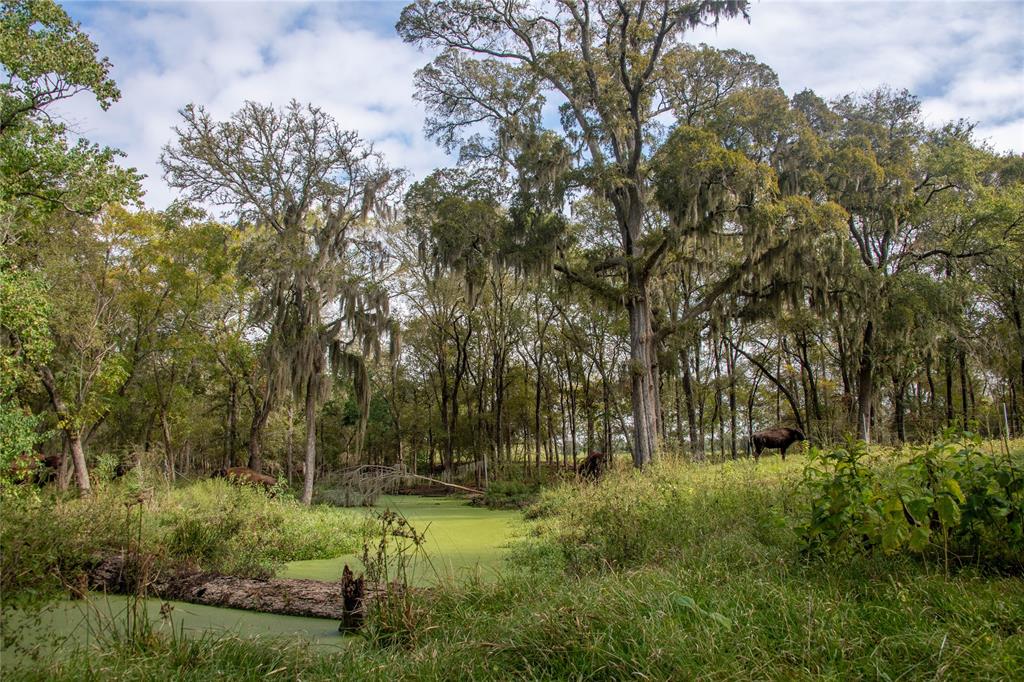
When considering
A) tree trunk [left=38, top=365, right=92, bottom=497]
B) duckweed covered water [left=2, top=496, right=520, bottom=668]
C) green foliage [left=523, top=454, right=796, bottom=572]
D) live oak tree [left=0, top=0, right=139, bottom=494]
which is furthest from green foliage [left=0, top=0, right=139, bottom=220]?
green foliage [left=523, top=454, right=796, bottom=572]

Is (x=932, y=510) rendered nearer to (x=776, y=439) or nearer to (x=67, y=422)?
(x=776, y=439)

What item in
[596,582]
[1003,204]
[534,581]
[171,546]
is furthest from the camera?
[1003,204]

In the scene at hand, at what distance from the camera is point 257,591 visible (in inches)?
227

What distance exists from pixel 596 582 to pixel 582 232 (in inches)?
755

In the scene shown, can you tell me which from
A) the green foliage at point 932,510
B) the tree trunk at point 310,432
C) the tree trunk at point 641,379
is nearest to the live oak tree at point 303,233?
the tree trunk at point 310,432

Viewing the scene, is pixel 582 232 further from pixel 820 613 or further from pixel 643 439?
pixel 820 613

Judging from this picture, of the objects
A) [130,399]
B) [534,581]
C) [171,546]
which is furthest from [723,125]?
[130,399]

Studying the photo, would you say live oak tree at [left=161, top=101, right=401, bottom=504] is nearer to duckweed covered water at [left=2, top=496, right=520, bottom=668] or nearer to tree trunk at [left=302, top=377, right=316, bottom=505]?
tree trunk at [left=302, top=377, right=316, bottom=505]

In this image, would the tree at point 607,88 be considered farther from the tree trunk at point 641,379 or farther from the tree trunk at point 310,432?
the tree trunk at point 310,432

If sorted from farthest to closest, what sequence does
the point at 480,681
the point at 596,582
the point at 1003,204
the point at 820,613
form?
the point at 1003,204, the point at 596,582, the point at 820,613, the point at 480,681

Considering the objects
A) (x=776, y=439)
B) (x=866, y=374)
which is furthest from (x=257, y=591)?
(x=866, y=374)

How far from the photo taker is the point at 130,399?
22.0 metres

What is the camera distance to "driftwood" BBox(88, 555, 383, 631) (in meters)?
4.78

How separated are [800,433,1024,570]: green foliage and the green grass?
223mm
